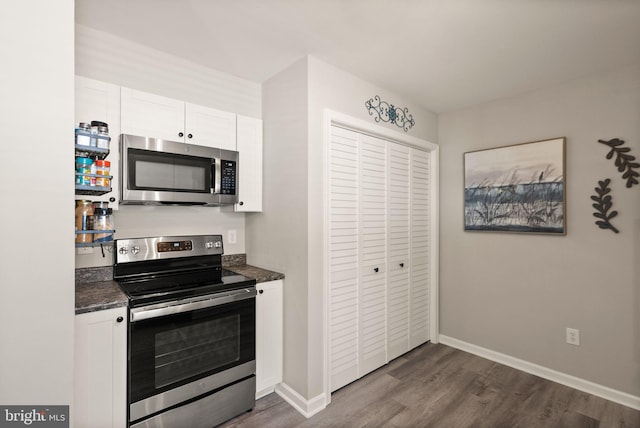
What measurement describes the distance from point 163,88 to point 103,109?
1.64 ft

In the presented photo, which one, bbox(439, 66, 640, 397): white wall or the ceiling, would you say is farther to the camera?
bbox(439, 66, 640, 397): white wall

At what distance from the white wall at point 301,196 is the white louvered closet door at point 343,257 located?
0.44ft

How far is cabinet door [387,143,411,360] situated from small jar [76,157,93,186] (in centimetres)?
216

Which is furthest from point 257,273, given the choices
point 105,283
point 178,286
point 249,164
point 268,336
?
point 105,283

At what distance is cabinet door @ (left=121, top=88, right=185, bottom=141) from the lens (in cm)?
190

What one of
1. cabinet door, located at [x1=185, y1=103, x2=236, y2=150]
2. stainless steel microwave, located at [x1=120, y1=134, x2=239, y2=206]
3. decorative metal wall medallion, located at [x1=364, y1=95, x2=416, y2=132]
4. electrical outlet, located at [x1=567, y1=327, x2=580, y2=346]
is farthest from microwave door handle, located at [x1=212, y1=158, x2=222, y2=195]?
electrical outlet, located at [x1=567, y1=327, x2=580, y2=346]

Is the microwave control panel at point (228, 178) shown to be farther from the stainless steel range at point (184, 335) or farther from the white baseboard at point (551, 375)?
the white baseboard at point (551, 375)

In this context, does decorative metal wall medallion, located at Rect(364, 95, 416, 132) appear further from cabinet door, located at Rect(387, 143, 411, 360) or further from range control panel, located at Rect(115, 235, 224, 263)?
range control panel, located at Rect(115, 235, 224, 263)

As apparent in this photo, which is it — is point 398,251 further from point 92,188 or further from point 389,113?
point 92,188

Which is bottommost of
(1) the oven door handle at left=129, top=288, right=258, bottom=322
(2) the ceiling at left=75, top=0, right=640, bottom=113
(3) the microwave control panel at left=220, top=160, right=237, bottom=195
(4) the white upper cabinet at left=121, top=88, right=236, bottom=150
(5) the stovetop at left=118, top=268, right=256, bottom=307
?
(1) the oven door handle at left=129, top=288, right=258, bottom=322

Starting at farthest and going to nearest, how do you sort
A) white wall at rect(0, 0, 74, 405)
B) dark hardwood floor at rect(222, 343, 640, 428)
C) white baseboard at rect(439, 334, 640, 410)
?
white baseboard at rect(439, 334, 640, 410), dark hardwood floor at rect(222, 343, 640, 428), white wall at rect(0, 0, 74, 405)

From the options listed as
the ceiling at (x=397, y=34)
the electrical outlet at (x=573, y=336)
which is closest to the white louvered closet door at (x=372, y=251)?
the ceiling at (x=397, y=34)

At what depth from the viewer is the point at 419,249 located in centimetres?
316

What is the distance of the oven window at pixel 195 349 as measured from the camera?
5.75 feet
